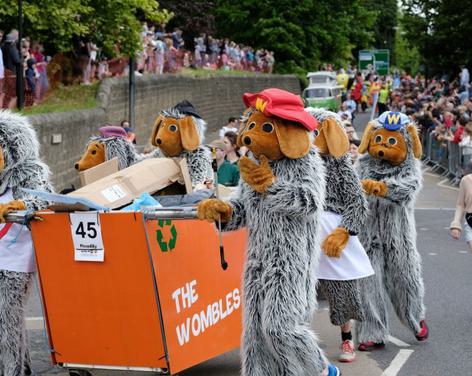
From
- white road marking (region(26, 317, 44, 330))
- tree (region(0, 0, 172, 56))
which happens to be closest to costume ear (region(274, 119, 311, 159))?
white road marking (region(26, 317, 44, 330))

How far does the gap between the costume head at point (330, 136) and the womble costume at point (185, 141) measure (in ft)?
3.97

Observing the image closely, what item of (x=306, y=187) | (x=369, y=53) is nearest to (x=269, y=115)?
(x=306, y=187)

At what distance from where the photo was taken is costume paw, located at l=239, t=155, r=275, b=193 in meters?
6.45

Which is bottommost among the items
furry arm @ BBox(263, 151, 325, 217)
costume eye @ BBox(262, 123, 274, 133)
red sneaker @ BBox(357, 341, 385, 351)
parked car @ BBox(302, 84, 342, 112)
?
parked car @ BBox(302, 84, 342, 112)

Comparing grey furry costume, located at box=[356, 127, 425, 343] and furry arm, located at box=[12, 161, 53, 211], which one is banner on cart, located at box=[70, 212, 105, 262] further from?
grey furry costume, located at box=[356, 127, 425, 343]

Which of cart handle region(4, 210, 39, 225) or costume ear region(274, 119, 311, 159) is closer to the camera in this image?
costume ear region(274, 119, 311, 159)

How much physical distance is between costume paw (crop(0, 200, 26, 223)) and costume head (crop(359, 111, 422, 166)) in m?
3.16

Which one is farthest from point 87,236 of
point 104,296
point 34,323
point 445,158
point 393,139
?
point 445,158

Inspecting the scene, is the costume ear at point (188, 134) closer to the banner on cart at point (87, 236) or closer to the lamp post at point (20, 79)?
the banner on cart at point (87, 236)

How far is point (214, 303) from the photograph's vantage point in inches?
292

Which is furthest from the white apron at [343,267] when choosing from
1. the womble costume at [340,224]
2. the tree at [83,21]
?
the tree at [83,21]

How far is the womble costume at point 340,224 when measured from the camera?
785 cm

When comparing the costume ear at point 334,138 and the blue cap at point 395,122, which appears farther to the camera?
the blue cap at point 395,122

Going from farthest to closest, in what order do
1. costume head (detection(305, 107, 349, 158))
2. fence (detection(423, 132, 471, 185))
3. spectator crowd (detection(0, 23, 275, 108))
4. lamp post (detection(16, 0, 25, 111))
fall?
fence (detection(423, 132, 471, 185)), spectator crowd (detection(0, 23, 275, 108)), lamp post (detection(16, 0, 25, 111)), costume head (detection(305, 107, 349, 158))
